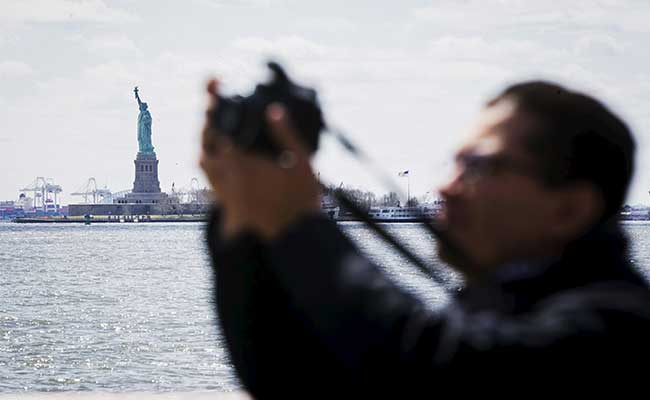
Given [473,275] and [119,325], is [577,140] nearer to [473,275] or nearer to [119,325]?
[473,275]

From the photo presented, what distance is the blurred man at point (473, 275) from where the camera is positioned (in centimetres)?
116

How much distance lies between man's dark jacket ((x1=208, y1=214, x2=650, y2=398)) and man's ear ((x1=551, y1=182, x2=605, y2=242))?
0.06 m

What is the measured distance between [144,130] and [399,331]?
12210 cm

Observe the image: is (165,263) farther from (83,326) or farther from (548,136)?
(548,136)

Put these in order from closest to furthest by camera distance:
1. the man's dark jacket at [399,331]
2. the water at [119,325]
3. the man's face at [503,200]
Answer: the man's dark jacket at [399,331] → the man's face at [503,200] → the water at [119,325]

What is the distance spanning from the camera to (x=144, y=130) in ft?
400

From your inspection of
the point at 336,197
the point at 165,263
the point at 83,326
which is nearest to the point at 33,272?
the point at 165,263

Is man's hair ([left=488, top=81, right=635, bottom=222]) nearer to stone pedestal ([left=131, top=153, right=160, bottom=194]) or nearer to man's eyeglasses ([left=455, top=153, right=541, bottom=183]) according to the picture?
man's eyeglasses ([left=455, top=153, right=541, bottom=183])

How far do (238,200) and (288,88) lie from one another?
0.11 metres

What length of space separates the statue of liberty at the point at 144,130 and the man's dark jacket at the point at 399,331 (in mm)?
120452

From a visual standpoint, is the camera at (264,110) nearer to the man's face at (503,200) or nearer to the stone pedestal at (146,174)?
the man's face at (503,200)

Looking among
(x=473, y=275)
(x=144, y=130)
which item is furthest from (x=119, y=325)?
(x=144, y=130)

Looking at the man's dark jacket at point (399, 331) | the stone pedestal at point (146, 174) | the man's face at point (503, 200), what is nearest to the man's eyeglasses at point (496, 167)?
the man's face at point (503, 200)

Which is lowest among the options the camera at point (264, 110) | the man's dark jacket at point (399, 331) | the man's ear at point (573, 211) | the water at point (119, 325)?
the water at point (119, 325)
